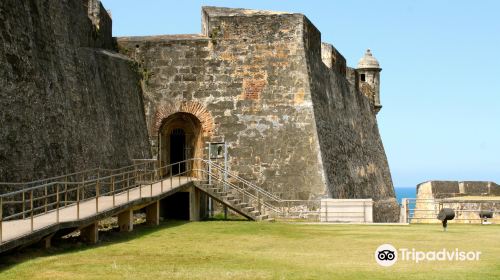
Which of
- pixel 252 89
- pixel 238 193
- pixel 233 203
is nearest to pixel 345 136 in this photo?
pixel 252 89

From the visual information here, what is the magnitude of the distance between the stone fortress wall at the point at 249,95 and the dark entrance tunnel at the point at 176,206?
183 cm

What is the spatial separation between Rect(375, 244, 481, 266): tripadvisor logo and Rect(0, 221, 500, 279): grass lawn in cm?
18

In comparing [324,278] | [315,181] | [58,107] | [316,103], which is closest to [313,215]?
[315,181]

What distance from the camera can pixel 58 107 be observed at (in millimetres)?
20812

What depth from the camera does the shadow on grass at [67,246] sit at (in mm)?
13562

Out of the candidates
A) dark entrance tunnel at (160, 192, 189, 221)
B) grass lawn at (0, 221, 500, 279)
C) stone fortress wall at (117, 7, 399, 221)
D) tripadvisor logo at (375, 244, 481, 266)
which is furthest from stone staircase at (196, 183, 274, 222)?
tripadvisor logo at (375, 244, 481, 266)

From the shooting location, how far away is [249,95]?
28.2m

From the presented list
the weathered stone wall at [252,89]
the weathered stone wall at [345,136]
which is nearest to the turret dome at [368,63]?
the weathered stone wall at [345,136]

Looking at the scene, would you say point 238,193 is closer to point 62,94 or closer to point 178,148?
point 178,148

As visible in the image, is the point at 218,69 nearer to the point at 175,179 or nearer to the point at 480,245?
the point at 175,179

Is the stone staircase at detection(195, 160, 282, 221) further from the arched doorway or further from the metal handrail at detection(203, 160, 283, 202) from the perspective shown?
the arched doorway

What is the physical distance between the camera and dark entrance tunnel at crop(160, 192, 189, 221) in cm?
2742

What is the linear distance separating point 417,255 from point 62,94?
10.9 m

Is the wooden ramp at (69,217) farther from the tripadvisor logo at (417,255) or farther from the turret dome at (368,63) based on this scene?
the turret dome at (368,63)
